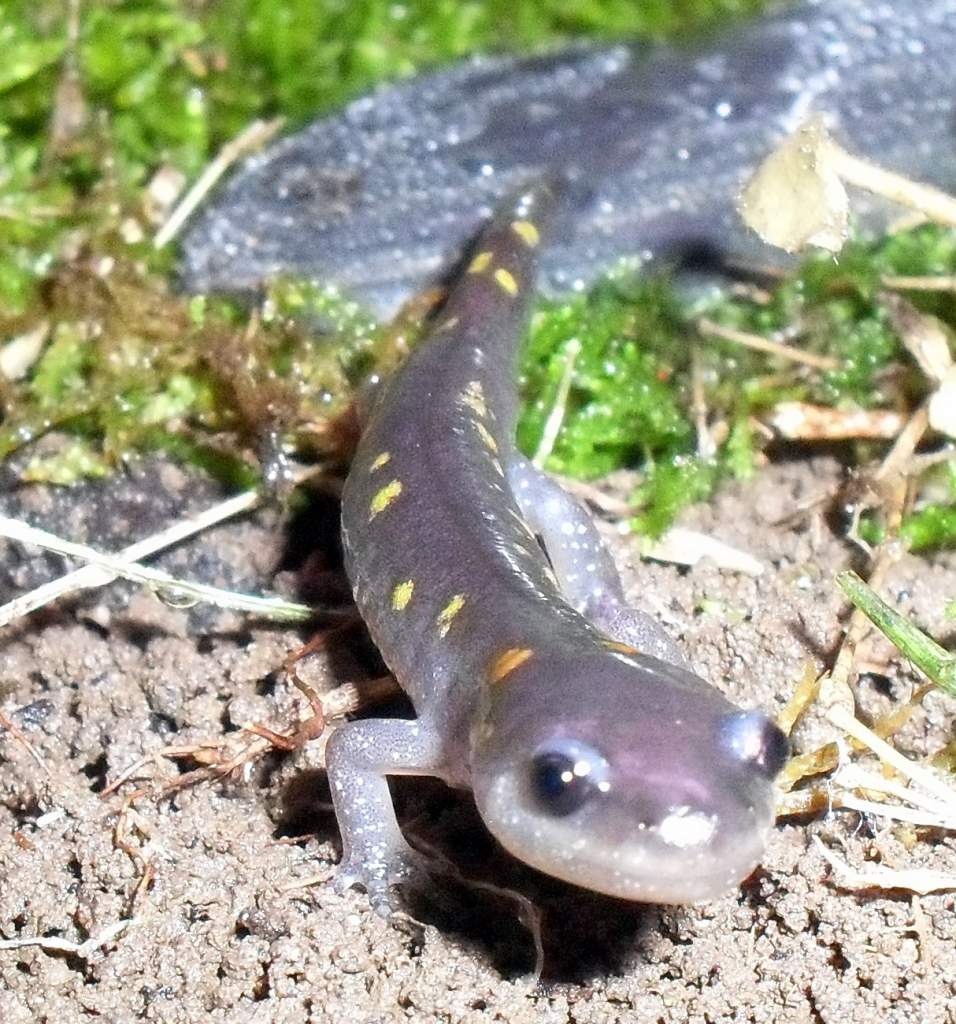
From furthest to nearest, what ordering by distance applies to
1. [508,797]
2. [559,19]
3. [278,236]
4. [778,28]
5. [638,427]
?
[559,19]
[778,28]
[278,236]
[638,427]
[508,797]

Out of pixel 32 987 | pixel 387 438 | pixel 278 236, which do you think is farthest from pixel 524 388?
pixel 32 987

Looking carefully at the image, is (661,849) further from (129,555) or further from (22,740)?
(129,555)

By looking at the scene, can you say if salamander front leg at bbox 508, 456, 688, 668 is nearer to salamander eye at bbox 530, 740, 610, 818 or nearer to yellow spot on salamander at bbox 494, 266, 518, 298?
yellow spot on salamander at bbox 494, 266, 518, 298

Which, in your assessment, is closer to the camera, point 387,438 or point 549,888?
point 549,888

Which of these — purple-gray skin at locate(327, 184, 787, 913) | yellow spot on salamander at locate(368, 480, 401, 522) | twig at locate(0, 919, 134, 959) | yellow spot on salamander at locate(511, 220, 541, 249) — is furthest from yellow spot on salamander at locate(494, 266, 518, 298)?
twig at locate(0, 919, 134, 959)

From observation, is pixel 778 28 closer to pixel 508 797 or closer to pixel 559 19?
pixel 559 19

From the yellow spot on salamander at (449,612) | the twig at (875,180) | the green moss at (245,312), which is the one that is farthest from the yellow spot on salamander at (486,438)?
the twig at (875,180)

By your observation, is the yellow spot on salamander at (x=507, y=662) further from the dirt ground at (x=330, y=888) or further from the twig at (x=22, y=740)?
the twig at (x=22, y=740)
